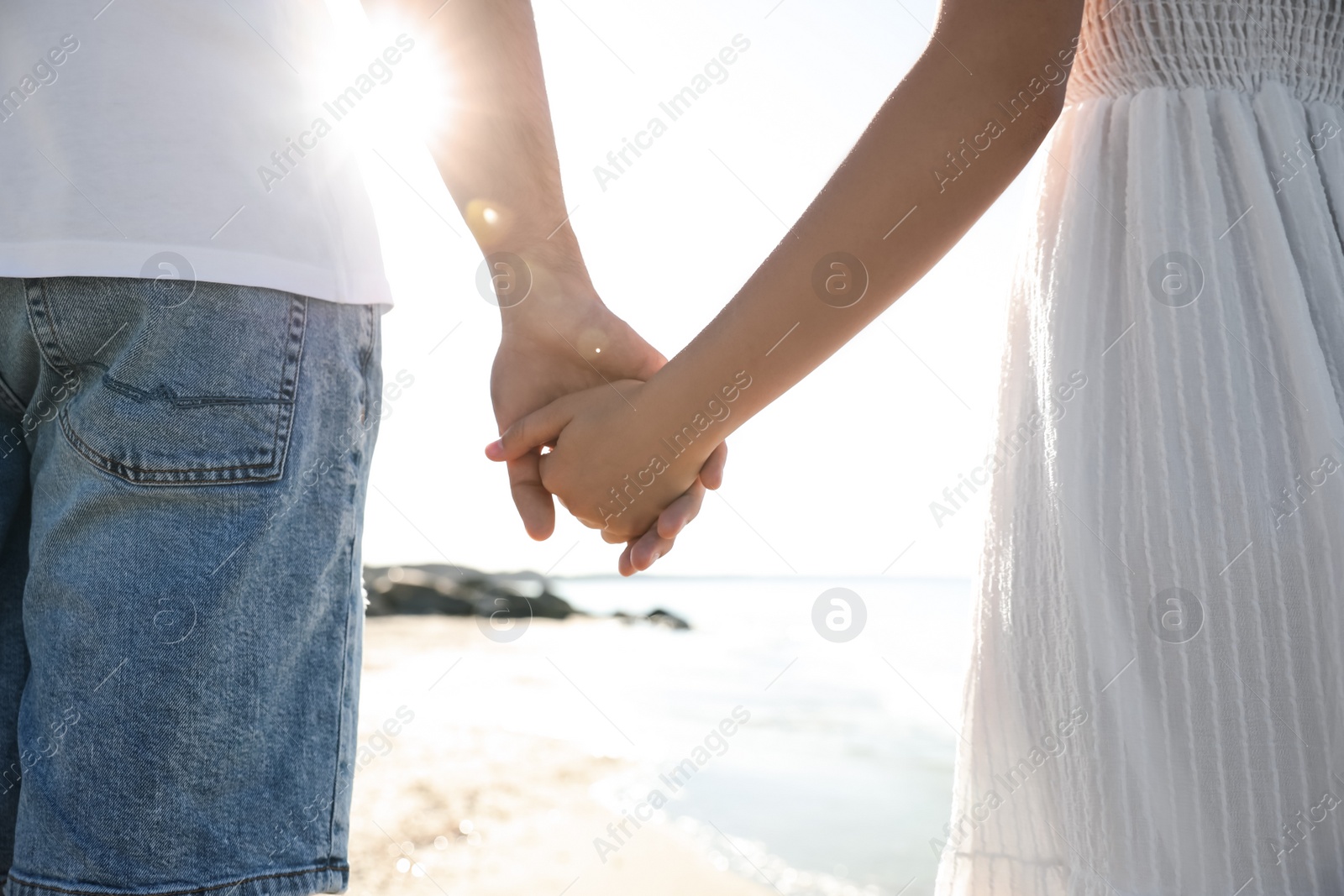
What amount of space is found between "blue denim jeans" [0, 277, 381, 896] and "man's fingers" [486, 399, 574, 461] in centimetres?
72

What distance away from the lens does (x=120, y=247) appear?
3.28 ft

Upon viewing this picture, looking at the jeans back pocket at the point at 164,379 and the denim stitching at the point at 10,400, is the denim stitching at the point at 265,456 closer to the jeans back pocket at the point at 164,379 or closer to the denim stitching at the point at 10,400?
the jeans back pocket at the point at 164,379

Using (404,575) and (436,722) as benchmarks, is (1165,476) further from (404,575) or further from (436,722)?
(404,575)

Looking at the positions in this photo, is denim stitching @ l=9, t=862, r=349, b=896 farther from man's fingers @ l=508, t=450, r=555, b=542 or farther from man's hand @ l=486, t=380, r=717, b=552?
man's fingers @ l=508, t=450, r=555, b=542

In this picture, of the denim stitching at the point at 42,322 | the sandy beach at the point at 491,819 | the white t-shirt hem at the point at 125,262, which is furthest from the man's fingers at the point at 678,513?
the sandy beach at the point at 491,819

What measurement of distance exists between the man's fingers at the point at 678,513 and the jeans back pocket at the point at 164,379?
89 centimetres

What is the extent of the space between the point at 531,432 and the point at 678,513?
14.0 inches

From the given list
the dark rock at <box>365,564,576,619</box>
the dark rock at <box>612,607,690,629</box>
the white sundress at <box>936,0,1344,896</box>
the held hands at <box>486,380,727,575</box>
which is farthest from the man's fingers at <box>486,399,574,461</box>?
the dark rock at <box>612,607,690,629</box>

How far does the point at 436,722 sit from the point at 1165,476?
714 centimetres

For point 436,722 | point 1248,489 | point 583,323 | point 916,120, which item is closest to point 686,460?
point 583,323

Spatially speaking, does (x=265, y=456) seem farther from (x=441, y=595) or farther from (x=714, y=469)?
(x=441, y=595)

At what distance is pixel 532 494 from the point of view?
191 centimetres

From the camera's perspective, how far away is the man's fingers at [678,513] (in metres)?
1.78

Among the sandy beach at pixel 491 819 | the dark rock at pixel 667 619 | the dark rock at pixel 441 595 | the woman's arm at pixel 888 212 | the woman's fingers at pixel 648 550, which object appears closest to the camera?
the woman's arm at pixel 888 212
